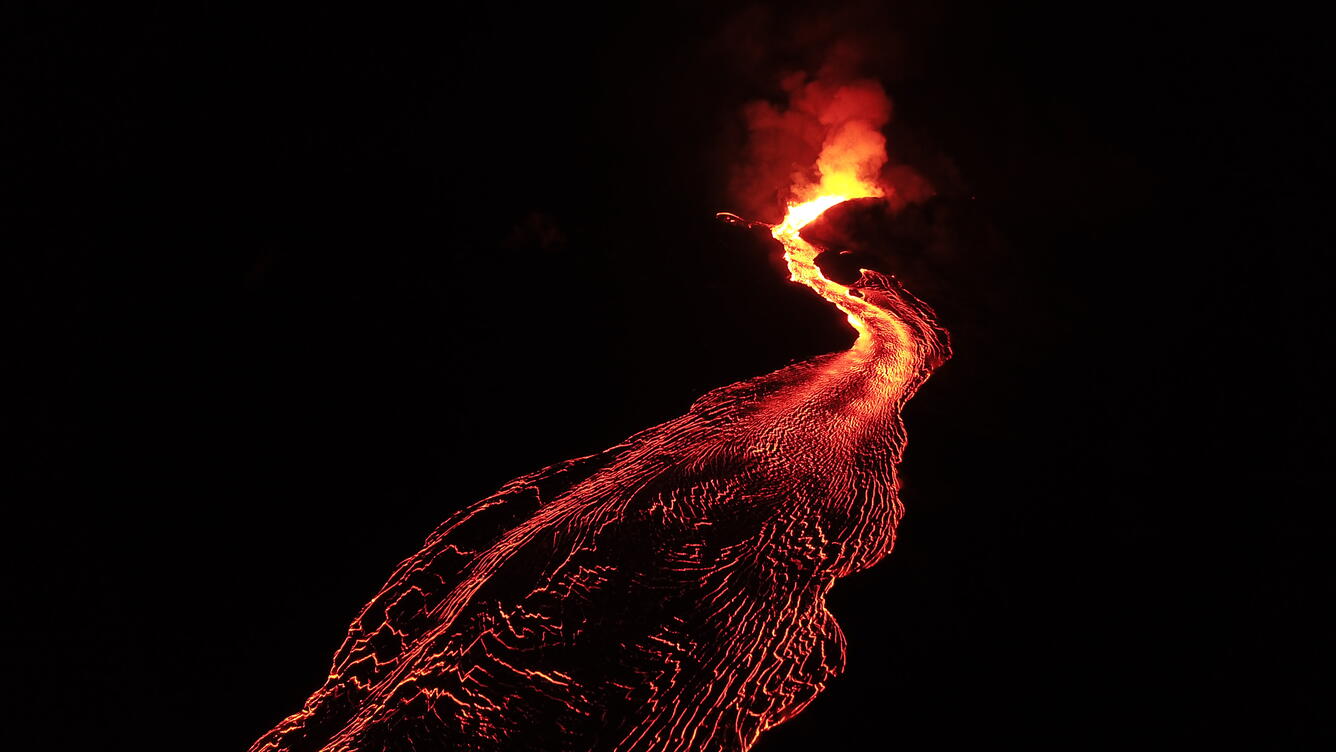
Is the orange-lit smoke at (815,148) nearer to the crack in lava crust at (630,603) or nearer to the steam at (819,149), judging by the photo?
the steam at (819,149)

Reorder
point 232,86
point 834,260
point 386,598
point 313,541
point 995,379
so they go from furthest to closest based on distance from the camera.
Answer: point 834,260, point 232,86, point 995,379, point 313,541, point 386,598

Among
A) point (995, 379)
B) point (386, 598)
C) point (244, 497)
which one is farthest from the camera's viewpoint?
point (995, 379)

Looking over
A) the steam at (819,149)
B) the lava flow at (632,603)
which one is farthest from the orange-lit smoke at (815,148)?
the lava flow at (632,603)

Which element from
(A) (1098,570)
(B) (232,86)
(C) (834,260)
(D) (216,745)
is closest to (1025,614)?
(A) (1098,570)

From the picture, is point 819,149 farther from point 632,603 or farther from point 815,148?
point 632,603

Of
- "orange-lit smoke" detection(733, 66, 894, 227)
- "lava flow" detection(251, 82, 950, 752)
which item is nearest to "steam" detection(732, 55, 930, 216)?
"orange-lit smoke" detection(733, 66, 894, 227)

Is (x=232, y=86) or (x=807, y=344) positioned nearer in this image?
(x=807, y=344)

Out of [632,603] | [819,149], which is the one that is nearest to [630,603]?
[632,603]

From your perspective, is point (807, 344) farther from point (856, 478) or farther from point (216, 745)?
point (216, 745)
